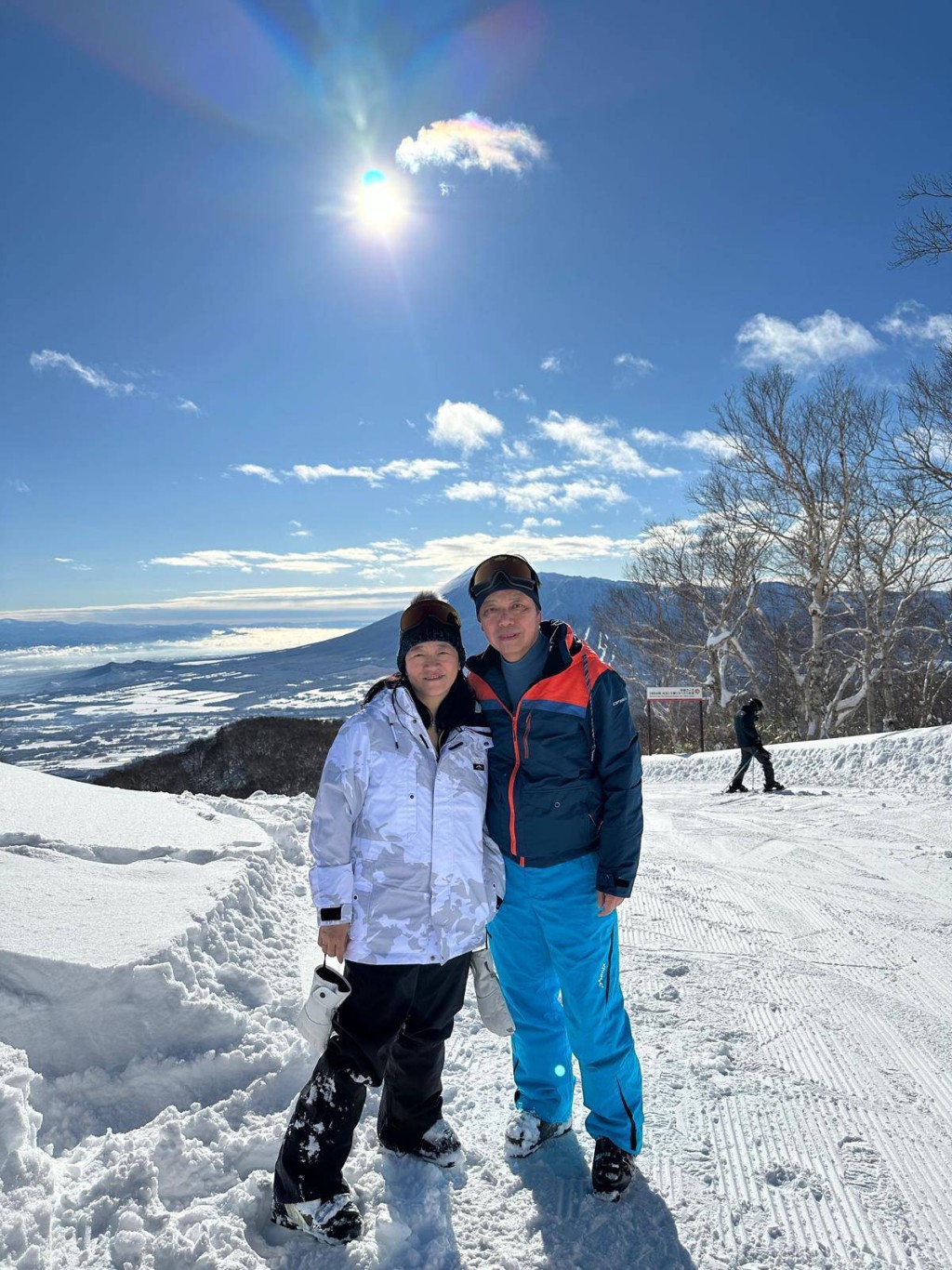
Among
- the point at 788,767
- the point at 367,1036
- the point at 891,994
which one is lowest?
the point at 788,767

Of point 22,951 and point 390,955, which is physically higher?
point 390,955

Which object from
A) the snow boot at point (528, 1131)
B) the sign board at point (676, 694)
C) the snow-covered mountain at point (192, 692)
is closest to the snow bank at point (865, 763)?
the sign board at point (676, 694)

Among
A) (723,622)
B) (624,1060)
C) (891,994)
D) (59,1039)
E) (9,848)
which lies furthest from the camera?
(723,622)

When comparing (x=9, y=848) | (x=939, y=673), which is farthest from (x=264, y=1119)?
(x=939, y=673)

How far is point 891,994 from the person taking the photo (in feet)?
11.1

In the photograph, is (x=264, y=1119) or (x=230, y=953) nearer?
(x=264, y=1119)

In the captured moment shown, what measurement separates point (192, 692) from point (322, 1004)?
98.7 meters

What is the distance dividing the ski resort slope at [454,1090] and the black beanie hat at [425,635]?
1.73 metres

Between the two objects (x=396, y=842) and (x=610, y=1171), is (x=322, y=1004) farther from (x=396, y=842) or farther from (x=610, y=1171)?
(x=610, y=1171)

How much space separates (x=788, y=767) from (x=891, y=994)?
9.36 m

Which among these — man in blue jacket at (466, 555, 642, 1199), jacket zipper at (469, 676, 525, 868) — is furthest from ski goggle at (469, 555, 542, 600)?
jacket zipper at (469, 676, 525, 868)

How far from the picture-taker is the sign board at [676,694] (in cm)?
1636

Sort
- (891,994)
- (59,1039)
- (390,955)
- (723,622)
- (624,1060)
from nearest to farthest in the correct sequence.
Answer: (390,955) → (624,1060) → (59,1039) → (891,994) → (723,622)

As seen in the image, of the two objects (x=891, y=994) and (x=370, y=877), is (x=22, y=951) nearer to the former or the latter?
(x=370, y=877)
